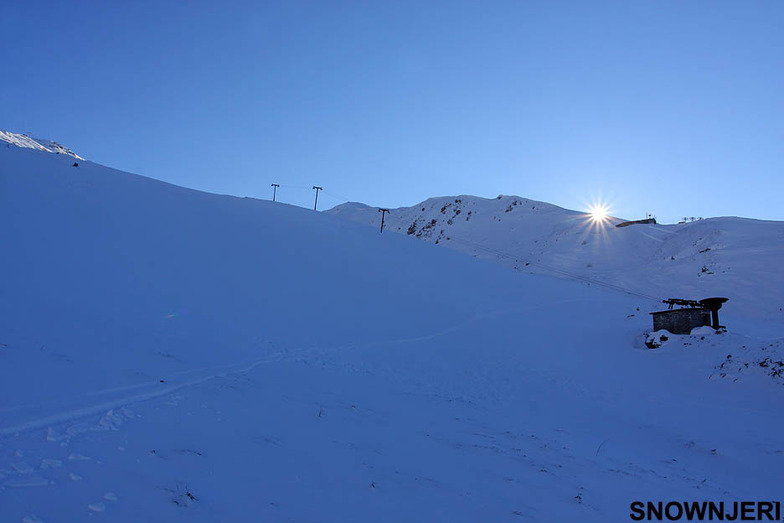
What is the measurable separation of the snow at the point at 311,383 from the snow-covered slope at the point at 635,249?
40.6 inches

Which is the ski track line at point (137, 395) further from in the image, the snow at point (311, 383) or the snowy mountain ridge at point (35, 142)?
the snowy mountain ridge at point (35, 142)

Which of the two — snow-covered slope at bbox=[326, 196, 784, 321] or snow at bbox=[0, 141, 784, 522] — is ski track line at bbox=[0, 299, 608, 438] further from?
snow-covered slope at bbox=[326, 196, 784, 321]

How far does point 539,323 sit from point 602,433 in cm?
1284

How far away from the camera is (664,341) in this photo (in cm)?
1939

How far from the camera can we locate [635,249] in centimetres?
4319

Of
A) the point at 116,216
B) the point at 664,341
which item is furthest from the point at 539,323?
the point at 116,216

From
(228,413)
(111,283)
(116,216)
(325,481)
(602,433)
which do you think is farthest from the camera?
(116,216)

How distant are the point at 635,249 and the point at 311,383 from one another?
40.5 meters

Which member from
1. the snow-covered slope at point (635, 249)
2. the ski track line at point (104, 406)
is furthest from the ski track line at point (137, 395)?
the snow-covered slope at point (635, 249)

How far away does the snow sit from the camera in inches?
231

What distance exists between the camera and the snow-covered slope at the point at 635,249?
30078mm

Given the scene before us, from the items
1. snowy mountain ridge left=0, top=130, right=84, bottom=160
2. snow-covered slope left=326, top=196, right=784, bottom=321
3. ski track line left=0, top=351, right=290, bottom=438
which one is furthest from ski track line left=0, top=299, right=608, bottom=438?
snowy mountain ridge left=0, top=130, right=84, bottom=160

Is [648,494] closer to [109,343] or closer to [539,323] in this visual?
[109,343]

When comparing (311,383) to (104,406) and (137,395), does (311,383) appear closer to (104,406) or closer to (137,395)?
(137,395)
